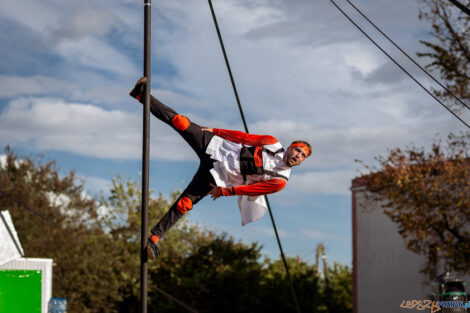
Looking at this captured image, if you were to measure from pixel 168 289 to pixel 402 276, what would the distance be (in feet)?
28.9

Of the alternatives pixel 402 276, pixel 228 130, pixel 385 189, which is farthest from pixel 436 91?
pixel 228 130

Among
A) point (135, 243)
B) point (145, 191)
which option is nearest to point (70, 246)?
point (135, 243)

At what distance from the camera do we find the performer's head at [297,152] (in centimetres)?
584

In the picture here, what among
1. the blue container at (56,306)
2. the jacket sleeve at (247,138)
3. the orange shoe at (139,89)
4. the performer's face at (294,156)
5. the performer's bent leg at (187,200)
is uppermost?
the orange shoe at (139,89)

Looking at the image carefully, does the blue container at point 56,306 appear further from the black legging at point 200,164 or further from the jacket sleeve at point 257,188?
the jacket sleeve at point 257,188

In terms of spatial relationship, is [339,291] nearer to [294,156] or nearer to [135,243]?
[135,243]

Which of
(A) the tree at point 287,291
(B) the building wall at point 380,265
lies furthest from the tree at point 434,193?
→ (A) the tree at point 287,291

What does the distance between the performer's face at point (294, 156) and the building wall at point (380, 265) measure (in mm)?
15930

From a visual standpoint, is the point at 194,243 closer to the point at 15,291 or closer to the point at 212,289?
the point at 212,289

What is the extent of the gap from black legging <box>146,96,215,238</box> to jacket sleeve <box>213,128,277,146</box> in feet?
0.53

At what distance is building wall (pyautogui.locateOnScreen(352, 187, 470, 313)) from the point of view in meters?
21.5

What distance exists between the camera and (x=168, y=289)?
23.7 meters

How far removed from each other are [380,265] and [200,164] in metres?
18.1

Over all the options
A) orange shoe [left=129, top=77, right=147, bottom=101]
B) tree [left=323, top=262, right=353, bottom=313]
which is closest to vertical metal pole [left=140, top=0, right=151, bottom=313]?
orange shoe [left=129, top=77, right=147, bottom=101]
